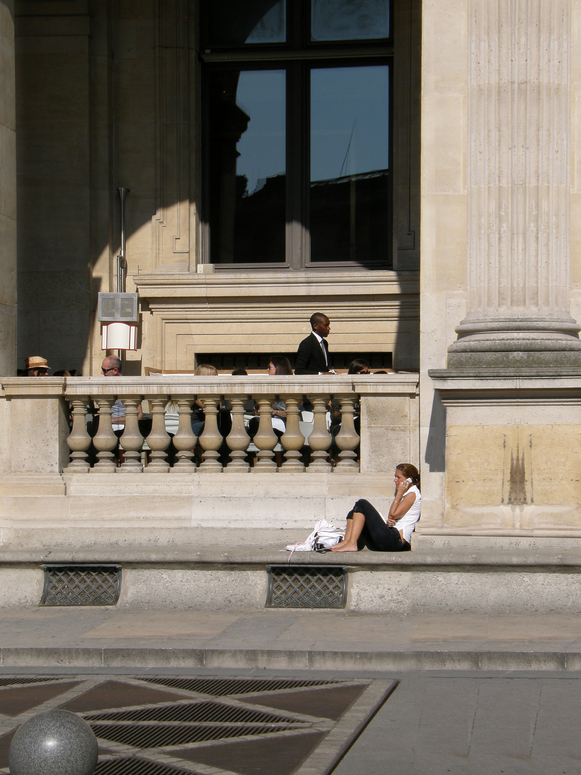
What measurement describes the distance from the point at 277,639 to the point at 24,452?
146 inches

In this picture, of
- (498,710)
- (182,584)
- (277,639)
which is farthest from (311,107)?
(498,710)

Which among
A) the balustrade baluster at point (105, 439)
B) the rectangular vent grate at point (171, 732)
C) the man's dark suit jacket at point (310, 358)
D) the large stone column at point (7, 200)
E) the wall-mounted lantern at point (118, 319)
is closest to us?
the rectangular vent grate at point (171, 732)

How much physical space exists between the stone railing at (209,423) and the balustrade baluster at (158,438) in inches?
0.4

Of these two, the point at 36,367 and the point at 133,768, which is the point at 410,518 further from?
the point at 133,768

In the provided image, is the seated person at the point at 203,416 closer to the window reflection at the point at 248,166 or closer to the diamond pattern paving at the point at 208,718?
the diamond pattern paving at the point at 208,718

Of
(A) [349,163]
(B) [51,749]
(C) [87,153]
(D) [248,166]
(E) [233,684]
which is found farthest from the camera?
(D) [248,166]

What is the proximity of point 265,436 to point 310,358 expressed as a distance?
4.55 ft

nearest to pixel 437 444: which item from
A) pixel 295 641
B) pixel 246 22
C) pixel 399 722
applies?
pixel 295 641

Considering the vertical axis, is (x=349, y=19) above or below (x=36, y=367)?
above

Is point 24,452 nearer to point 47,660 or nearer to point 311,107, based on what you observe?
point 47,660

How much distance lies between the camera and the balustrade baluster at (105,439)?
36.1 feet

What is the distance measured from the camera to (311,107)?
1588cm

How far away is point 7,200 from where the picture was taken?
1168 centimetres

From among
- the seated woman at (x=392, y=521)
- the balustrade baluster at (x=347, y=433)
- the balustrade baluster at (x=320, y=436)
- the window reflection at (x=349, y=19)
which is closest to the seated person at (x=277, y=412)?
the balustrade baluster at (x=320, y=436)
